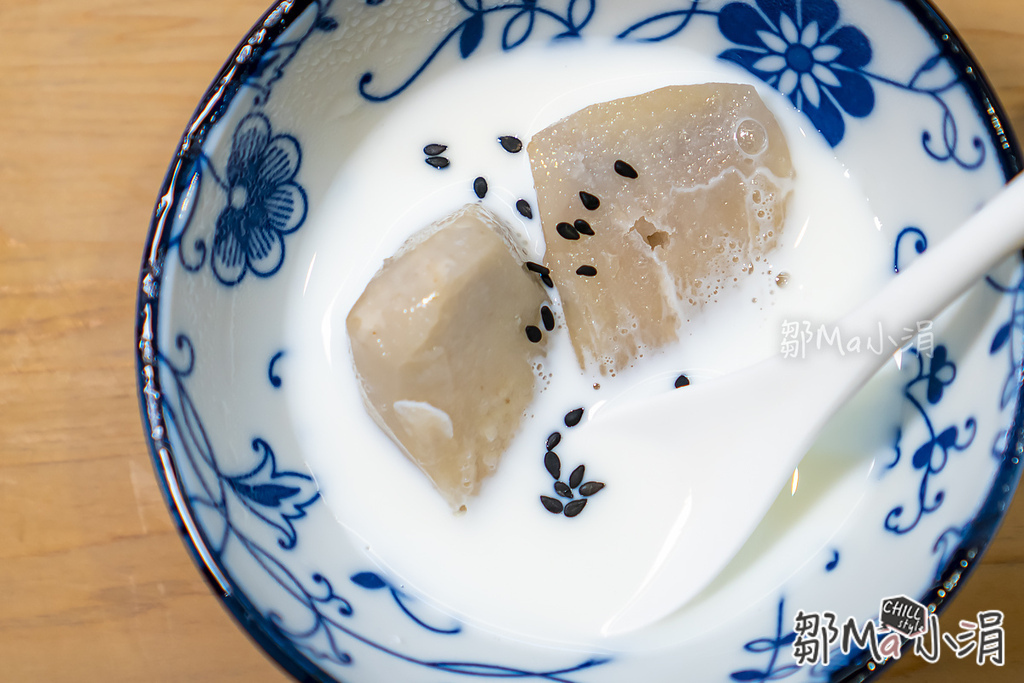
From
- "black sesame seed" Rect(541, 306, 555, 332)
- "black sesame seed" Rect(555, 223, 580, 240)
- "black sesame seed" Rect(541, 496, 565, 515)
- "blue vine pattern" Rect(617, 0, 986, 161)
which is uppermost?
"blue vine pattern" Rect(617, 0, 986, 161)

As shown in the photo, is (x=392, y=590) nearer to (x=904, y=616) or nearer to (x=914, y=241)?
(x=904, y=616)

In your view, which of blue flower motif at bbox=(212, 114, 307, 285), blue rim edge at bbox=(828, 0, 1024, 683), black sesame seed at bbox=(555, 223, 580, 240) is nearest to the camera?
blue rim edge at bbox=(828, 0, 1024, 683)

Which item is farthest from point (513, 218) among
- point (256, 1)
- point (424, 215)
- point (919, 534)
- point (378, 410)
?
point (919, 534)

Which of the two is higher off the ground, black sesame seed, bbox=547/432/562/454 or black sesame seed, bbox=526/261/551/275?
black sesame seed, bbox=526/261/551/275

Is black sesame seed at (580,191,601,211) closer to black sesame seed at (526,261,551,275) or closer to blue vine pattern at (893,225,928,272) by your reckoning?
black sesame seed at (526,261,551,275)

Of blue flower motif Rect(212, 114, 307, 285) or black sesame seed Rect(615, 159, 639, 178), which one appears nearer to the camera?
blue flower motif Rect(212, 114, 307, 285)

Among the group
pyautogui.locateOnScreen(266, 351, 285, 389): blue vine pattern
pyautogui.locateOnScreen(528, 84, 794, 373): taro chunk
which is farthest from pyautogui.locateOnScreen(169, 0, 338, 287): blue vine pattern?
pyautogui.locateOnScreen(528, 84, 794, 373): taro chunk

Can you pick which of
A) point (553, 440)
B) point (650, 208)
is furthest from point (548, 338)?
point (650, 208)
